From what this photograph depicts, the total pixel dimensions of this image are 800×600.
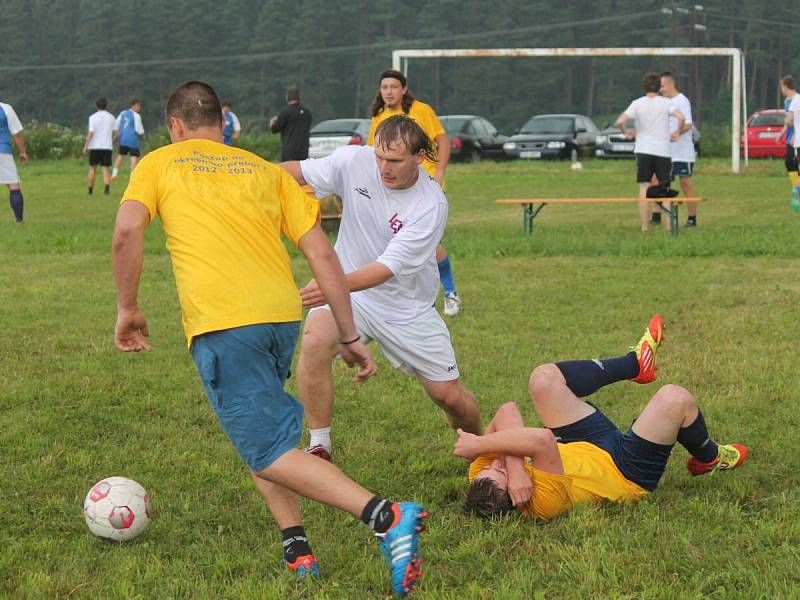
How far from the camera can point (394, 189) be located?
5516 millimetres

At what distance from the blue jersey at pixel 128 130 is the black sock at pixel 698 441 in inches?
801

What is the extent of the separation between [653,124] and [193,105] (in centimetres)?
1148

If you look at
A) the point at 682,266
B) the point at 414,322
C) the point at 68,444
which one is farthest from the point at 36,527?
the point at 682,266

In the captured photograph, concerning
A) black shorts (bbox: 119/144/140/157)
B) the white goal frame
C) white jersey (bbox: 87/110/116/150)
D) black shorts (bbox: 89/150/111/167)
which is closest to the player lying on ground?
the white goal frame

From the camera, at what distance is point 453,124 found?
109 ft

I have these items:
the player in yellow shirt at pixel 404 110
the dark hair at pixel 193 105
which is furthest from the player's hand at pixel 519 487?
the player in yellow shirt at pixel 404 110

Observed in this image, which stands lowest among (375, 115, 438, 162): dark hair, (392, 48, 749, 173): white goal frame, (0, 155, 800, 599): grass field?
(0, 155, 800, 599): grass field

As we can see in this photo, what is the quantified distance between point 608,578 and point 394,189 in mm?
2217

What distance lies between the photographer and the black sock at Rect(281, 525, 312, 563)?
13.9 ft

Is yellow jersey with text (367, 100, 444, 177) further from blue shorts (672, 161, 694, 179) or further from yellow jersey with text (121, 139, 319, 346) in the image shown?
blue shorts (672, 161, 694, 179)

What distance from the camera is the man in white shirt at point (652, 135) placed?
Result: 14828 millimetres

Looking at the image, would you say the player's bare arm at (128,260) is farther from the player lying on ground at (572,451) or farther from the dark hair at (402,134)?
the player lying on ground at (572,451)

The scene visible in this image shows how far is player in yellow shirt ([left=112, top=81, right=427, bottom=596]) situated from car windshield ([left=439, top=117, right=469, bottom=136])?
94.9 feet

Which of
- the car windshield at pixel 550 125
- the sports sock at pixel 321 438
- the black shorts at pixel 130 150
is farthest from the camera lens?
the car windshield at pixel 550 125
